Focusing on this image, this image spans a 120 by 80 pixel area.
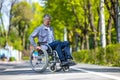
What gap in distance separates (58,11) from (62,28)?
451 cm

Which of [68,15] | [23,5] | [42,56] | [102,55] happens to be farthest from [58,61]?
[23,5]

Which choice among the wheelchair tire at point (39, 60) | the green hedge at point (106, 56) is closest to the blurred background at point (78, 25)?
the green hedge at point (106, 56)

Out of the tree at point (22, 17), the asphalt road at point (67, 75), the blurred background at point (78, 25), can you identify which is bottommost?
the asphalt road at point (67, 75)

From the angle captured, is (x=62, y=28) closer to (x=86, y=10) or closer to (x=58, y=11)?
(x=58, y=11)

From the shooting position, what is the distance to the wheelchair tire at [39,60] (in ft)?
44.6

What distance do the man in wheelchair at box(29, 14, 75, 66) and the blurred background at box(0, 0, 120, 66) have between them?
9.58 metres

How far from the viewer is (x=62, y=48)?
1366cm

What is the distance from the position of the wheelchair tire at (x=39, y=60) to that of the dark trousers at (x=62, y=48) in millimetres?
328

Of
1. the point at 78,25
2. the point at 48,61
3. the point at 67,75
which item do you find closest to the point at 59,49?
the point at 48,61

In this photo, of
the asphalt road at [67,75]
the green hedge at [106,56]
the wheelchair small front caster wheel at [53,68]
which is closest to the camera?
the asphalt road at [67,75]

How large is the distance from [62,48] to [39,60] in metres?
0.83

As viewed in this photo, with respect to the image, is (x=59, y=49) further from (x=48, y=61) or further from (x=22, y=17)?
(x=22, y=17)

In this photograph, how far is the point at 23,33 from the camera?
115 m

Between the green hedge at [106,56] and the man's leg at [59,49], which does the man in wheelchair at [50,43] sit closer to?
the man's leg at [59,49]
